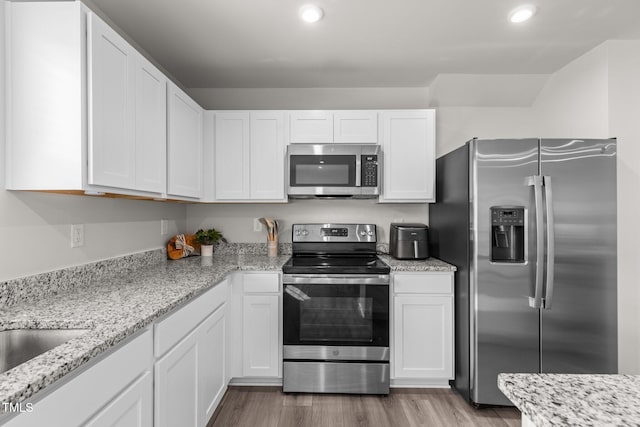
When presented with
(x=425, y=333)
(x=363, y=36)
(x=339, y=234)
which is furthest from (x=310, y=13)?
(x=425, y=333)

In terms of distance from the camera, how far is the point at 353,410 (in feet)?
7.22

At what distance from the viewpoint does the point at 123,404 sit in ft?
3.62

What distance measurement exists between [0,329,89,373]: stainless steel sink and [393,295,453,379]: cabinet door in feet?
6.43

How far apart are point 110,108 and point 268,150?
4.66 feet

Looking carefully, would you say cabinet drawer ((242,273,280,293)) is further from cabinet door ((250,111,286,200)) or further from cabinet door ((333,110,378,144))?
cabinet door ((333,110,378,144))

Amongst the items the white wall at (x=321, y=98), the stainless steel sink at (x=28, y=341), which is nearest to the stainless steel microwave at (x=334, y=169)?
the white wall at (x=321, y=98)

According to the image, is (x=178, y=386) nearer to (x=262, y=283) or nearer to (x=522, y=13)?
(x=262, y=283)

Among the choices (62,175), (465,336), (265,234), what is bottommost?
(465,336)

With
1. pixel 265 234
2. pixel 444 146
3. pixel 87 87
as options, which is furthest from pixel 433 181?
pixel 87 87

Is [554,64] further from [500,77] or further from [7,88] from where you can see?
[7,88]

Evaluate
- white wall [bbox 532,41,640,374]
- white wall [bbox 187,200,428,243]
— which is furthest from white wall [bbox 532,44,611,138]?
white wall [bbox 187,200,428,243]

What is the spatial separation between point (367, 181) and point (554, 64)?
1.84 metres

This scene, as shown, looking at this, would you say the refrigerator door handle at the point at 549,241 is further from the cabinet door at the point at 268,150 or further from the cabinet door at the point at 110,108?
the cabinet door at the point at 110,108

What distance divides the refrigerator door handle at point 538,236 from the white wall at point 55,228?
2638mm
